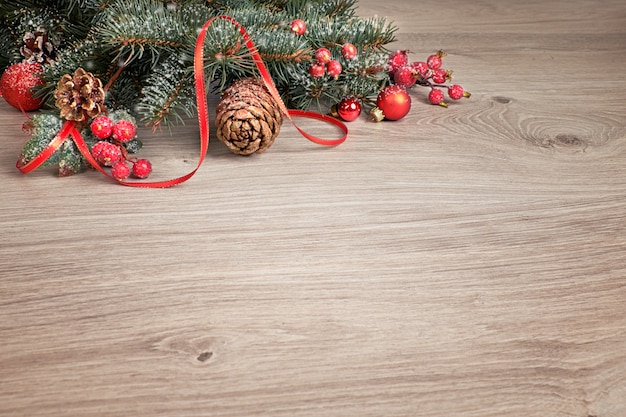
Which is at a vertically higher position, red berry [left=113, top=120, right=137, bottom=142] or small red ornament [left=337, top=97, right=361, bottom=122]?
red berry [left=113, top=120, right=137, bottom=142]

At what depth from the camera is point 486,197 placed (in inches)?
37.3

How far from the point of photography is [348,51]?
3.55ft

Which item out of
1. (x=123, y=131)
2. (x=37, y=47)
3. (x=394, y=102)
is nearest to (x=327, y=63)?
(x=394, y=102)

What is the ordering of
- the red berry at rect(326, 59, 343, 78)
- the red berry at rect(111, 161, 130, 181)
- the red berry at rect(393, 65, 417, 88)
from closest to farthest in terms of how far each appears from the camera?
the red berry at rect(111, 161, 130, 181) < the red berry at rect(326, 59, 343, 78) < the red berry at rect(393, 65, 417, 88)

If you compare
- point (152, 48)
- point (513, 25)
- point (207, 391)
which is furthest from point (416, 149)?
point (513, 25)

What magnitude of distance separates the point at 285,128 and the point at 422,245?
1.22 feet

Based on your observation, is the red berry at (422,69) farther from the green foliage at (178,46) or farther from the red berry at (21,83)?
the red berry at (21,83)

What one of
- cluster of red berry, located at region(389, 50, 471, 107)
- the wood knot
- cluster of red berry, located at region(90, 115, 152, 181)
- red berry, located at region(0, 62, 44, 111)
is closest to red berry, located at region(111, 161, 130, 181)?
cluster of red berry, located at region(90, 115, 152, 181)

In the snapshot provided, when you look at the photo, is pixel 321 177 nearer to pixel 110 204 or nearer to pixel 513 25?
pixel 110 204

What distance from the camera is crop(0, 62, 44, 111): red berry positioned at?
112cm

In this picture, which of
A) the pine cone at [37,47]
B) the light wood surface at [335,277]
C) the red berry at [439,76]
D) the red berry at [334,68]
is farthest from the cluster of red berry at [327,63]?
the pine cone at [37,47]

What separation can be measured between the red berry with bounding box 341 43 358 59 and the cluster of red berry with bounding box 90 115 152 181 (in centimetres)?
35

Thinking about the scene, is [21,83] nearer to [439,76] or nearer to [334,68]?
[334,68]

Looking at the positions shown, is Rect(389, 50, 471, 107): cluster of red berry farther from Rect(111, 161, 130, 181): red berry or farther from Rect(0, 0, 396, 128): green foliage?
Rect(111, 161, 130, 181): red berry
